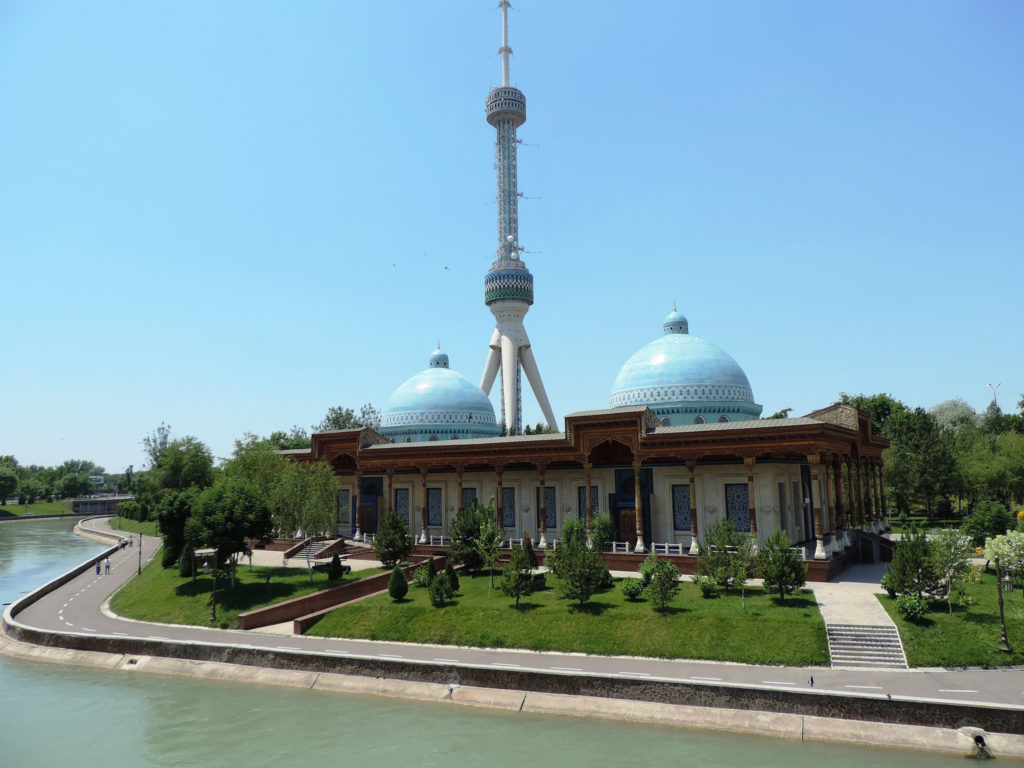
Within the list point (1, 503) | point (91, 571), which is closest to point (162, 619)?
point (91, 571)

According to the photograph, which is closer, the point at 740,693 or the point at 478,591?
the point at 740,693

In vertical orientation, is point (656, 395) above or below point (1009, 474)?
above

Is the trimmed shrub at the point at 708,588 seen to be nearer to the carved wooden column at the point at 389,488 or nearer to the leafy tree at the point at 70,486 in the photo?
the carved wooden column at the point at 389,488

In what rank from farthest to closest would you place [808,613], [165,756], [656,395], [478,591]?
[656,395] < [478,591] < [808,613] < [165,756]

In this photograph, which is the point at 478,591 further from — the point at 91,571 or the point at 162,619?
the point at 91,571

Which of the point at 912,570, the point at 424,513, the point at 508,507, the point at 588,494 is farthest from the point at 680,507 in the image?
the point at 424,513

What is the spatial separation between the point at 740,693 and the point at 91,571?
4290cm

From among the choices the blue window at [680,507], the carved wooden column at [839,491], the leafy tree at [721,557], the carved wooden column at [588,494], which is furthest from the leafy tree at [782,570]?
the carved wooden column at [839,491]

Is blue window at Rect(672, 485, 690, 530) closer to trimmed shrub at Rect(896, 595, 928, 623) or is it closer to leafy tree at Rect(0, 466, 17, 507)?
trimmed shrub at Rect(896, 595, 928, 623)

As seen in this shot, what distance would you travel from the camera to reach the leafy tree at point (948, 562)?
22797mm

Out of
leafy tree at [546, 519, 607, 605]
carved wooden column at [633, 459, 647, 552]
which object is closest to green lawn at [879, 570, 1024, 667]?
leafy tree at [546, 519, 607, 605]

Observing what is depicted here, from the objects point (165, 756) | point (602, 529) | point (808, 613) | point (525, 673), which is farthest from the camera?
point (602, 529)

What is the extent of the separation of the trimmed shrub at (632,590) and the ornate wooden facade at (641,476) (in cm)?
655

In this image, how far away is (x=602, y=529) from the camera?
109 feet
